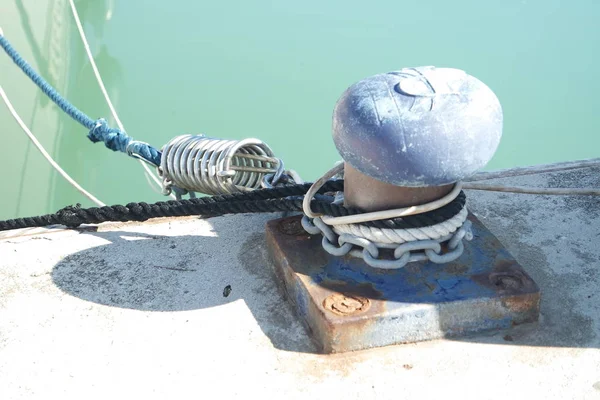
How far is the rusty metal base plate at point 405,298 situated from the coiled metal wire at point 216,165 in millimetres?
444

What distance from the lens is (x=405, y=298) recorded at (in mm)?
1361

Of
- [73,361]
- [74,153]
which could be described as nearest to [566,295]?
[73,361]

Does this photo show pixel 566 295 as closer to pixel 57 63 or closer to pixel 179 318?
pixel 179 318

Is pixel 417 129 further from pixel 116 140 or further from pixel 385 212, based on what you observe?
pixel 116 140

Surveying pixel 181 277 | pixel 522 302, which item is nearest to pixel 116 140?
pixel 181 277

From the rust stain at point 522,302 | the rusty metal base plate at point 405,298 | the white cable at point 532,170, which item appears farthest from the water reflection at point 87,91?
the rust stain at point 522,302

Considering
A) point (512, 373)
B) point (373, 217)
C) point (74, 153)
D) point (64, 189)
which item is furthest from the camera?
point (74, 153)

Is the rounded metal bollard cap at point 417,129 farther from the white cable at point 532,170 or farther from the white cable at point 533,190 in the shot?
the white cable at point 532,170

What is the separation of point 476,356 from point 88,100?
406 centimetres

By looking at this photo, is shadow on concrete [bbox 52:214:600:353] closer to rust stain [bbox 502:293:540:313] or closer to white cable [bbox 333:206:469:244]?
rust stain [bbox 502:293:540:313]

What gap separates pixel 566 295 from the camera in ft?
4.94

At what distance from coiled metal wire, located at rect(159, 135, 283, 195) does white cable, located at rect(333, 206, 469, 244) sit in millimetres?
484

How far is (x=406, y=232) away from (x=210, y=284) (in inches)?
17.0

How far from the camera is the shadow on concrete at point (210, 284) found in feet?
4.58
